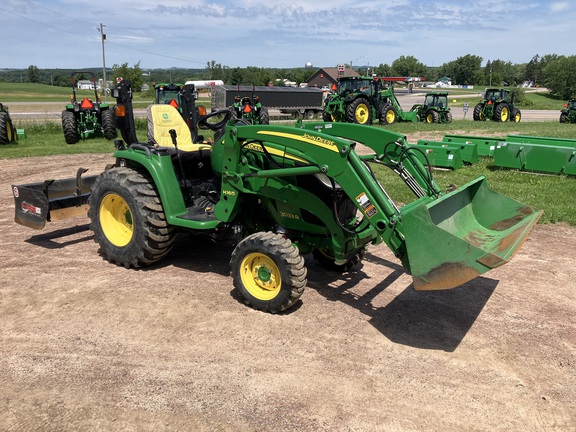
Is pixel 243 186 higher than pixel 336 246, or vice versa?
pixel 243 186

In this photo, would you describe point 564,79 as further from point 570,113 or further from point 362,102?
point 362,102

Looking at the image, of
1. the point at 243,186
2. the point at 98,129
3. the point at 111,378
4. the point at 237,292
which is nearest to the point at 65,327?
the point at 111,378

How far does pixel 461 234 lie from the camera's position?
4.88 meters

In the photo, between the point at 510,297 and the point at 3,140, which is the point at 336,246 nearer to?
the point at 510,297

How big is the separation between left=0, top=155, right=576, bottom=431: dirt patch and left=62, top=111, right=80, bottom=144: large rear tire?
37.4ft

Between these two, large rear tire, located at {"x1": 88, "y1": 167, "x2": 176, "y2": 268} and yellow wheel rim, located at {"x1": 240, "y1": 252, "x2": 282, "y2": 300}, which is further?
large rear tire, located at {"x1": 88, "y1": 167, "x2": 176, "y2": 268}

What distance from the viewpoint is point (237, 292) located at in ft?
16.0

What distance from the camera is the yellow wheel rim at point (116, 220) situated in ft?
18.7

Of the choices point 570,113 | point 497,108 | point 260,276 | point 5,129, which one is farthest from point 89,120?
point 570,113

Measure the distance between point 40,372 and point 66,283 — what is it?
1.72 m

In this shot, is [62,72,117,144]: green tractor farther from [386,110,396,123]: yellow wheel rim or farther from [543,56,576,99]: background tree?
[543,56,576,99]: background tree

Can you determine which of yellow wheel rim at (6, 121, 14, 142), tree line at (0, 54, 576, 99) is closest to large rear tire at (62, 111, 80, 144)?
yellow wheel rim at (6, 121, 14, 142)

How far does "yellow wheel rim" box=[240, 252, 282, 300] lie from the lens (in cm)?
454

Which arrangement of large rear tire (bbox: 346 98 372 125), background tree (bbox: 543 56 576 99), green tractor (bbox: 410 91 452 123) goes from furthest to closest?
background tree (bbox: 543 56 576 99)
green tractor (bbox: 410 91 452 123)
large rear tire (bbox: 346 98 372 125)
